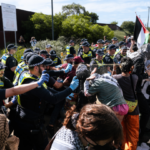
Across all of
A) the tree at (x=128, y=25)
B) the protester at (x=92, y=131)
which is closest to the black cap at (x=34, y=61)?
the protester at (x=92, y=131)

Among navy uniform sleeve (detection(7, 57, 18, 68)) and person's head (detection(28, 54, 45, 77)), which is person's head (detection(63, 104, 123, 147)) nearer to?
person's head (detection(28, 54, 45, 77))

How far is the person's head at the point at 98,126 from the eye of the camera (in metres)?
1.18

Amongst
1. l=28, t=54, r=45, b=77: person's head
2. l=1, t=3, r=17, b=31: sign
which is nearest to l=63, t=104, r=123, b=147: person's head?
l=28, t=54, r=45, b=77: person's head

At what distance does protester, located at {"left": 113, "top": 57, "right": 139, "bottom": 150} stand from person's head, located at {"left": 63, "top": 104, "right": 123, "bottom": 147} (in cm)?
161

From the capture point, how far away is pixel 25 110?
2.21 metres

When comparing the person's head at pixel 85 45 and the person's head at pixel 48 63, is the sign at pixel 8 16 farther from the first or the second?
the person's head at pixel 48 63

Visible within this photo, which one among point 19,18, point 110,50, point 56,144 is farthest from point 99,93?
point 19,18

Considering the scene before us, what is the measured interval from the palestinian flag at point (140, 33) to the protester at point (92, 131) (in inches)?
147

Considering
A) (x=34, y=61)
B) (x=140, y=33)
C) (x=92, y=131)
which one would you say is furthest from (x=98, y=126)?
(x=140, y=33)

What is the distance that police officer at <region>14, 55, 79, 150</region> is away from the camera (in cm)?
218

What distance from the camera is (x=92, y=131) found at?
1173 millimetres

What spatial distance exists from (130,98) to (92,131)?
1.89 meters

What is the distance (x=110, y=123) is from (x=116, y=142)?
23 cm

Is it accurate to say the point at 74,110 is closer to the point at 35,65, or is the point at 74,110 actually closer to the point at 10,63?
the point at 35,65
